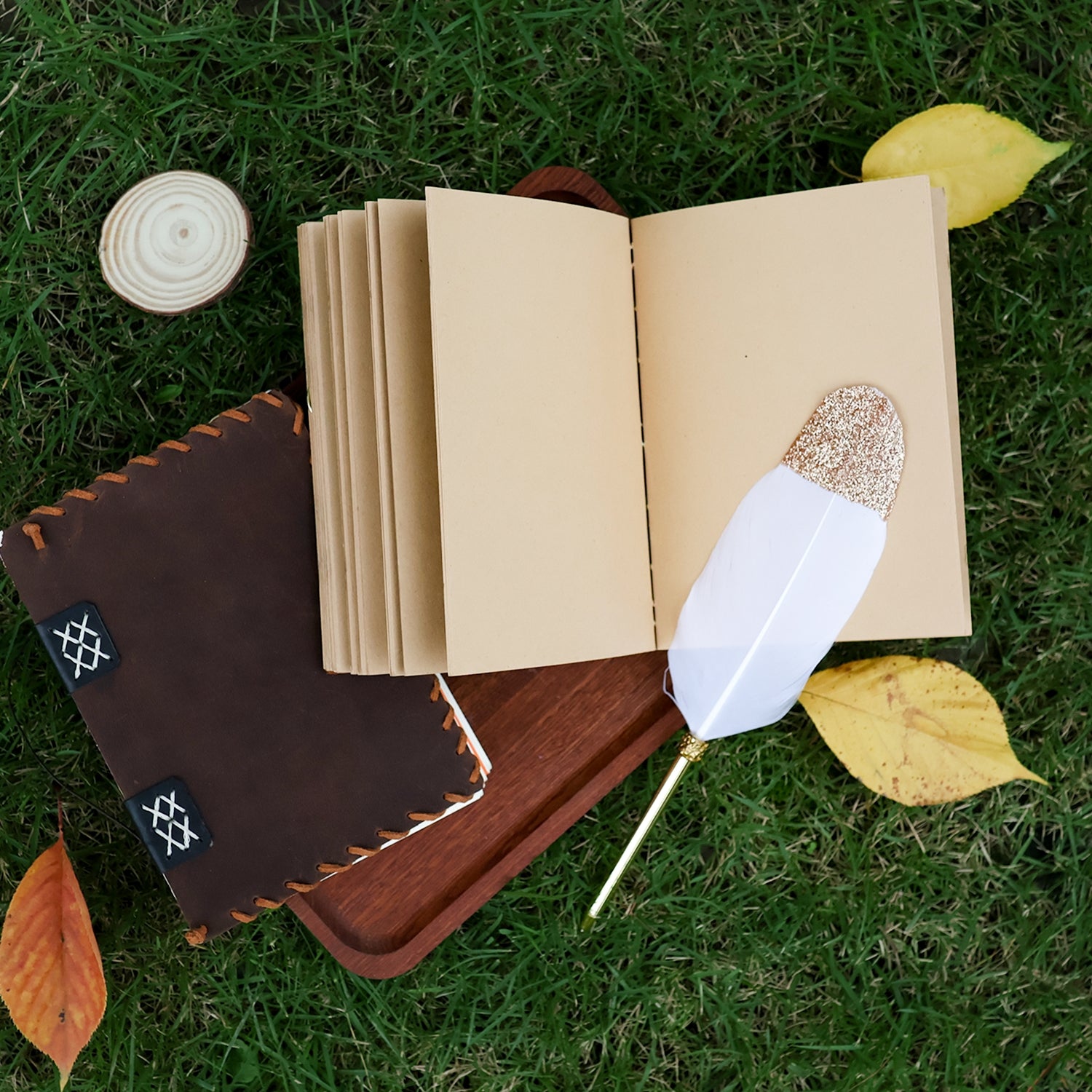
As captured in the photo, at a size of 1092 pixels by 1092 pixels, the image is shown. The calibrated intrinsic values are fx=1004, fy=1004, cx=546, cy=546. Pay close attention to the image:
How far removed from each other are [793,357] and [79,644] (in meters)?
0.83

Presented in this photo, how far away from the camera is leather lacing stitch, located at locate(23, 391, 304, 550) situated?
Result: 3.49 ft

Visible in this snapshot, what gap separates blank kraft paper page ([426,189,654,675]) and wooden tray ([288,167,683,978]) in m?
0.14

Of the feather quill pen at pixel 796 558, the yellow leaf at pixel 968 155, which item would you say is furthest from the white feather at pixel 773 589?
the yellow leaf at pixel 968 155

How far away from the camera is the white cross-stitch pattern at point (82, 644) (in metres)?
1.07

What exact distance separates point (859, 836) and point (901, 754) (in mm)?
157

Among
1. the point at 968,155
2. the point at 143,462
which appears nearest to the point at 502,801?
the point at 143,462

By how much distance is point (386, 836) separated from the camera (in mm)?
1104

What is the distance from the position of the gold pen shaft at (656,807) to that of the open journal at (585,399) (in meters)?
0.14

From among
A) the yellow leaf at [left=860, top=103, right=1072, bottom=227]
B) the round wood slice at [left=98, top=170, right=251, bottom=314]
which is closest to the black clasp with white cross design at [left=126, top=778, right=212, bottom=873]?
the round wood slice at [left=98, top=170, right=251, bottom=314]

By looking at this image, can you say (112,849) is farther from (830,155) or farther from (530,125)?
(830,155)

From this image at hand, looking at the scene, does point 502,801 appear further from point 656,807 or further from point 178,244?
point 178,244

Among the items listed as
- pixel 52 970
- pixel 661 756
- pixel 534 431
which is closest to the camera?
pixel 534 431

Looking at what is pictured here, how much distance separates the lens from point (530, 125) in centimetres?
131

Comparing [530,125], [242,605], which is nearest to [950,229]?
[530,125]
